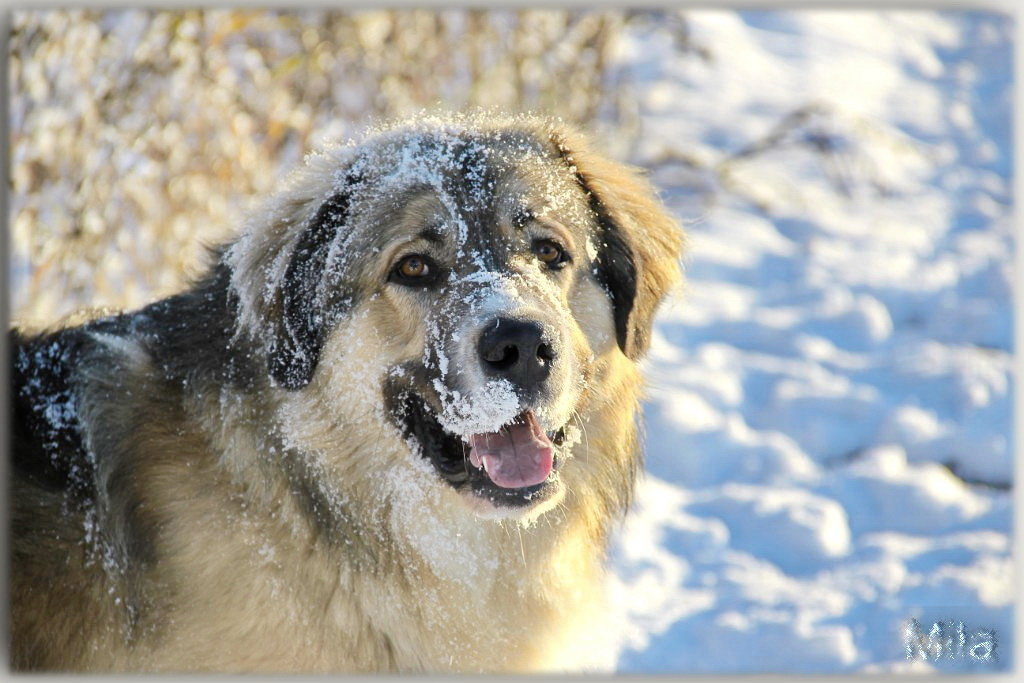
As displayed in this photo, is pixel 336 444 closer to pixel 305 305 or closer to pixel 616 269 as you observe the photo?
pixel 305 305

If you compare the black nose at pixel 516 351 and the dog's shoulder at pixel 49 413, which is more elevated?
the black nose at pixel 516 351

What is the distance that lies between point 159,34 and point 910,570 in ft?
10.9

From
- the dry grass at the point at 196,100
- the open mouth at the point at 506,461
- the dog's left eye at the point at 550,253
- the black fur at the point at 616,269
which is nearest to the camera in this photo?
the open mouth at the point at 506,461

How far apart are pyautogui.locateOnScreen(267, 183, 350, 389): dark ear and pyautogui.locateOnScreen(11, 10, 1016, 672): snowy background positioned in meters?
0.64

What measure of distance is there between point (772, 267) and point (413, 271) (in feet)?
10.3

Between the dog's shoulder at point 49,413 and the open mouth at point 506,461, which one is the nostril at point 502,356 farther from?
the dog's shoulder at point 49,413

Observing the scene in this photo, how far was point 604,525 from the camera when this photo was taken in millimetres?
3102

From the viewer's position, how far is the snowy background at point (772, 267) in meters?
3.66

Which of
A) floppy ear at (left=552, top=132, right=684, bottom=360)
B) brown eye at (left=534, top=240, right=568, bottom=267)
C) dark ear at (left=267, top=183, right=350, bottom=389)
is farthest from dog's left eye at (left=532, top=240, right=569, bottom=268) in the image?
dark ear at (left=267, top=183, right=350, bottom=389)

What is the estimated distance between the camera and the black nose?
8.25ft

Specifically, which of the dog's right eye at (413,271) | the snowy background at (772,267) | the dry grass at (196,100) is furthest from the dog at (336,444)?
the dry grass at (196,100)

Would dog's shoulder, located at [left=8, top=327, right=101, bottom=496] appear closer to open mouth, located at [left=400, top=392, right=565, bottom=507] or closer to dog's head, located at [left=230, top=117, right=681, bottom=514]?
dog's head, located at [left=230, top=117, right=681, bottom=514]

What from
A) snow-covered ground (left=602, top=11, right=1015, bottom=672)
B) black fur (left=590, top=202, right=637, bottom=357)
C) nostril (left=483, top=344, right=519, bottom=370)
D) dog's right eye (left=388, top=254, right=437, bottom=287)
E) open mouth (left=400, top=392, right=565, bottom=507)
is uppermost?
dog's right eye (left=388, top=254, right=437, bottom=287)

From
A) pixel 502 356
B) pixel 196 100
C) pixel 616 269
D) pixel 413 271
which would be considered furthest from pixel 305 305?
pixel 196 100
